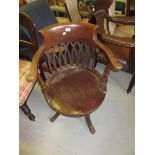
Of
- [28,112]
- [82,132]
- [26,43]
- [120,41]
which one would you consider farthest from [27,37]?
[82,132]

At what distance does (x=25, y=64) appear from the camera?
1.56 m

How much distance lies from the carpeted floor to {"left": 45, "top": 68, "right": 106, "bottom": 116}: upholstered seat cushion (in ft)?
1.26

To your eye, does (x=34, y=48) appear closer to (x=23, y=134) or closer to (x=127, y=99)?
(x=23, y=134)

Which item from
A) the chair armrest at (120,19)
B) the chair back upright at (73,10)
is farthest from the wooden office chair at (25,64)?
the chair back upright at (73,10)

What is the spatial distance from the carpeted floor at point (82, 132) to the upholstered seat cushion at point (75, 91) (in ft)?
1.26

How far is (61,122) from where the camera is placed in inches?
66.0

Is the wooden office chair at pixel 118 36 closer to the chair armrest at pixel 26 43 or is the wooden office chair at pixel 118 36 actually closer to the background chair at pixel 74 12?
the background chair at pixel 74 12

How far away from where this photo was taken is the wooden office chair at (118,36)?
4.86 feet

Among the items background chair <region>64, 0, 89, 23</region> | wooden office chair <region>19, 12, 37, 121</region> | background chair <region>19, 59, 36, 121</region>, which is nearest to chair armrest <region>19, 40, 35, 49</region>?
wooden office chair <region>19, 12, 37, 121</region>

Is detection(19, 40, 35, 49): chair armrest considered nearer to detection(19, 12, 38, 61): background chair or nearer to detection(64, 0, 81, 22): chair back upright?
detection(19, 12, 38, 61): background chair
